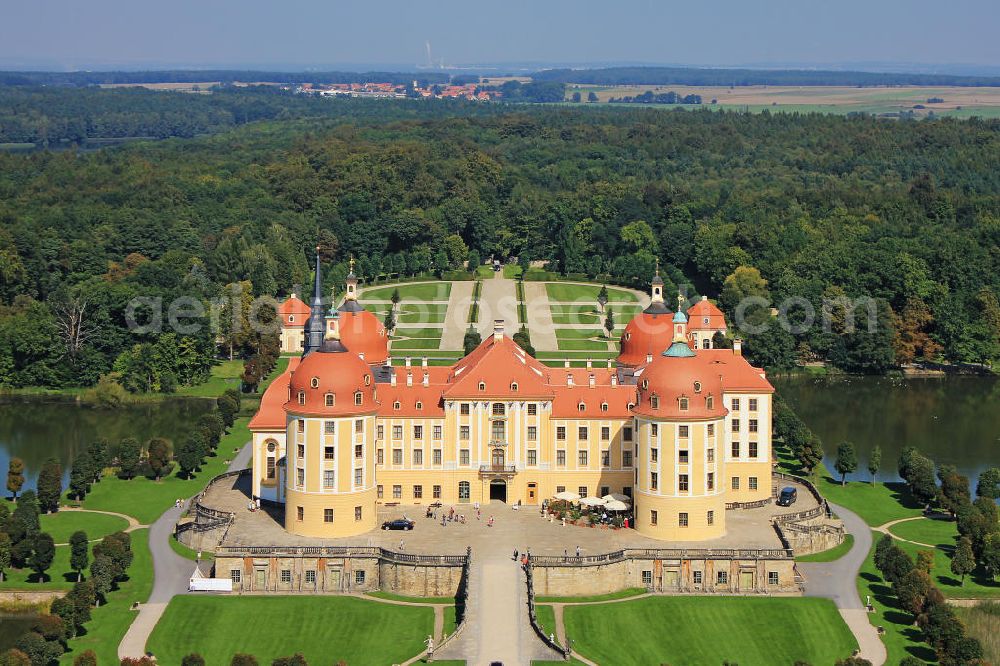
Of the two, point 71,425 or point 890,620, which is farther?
point 71,425

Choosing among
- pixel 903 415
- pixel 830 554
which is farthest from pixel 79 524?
pixel 903 415

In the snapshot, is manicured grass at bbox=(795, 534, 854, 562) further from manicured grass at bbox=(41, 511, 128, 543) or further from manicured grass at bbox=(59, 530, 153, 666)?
manicured grass at bbox=(41, 511, 128, 543)

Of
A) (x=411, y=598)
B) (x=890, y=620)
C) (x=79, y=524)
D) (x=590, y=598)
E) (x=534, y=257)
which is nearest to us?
(x=890, y=620)

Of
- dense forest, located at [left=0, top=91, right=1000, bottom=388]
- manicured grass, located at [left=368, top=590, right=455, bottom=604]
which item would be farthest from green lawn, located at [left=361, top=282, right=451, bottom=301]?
manicured grass, located at [left=368, top=590, right=455, bottom=604]

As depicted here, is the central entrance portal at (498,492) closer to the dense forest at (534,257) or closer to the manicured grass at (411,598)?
the manicured grass at (411,598)

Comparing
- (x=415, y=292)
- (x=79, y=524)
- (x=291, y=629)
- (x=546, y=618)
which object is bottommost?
(x=291, y=629)

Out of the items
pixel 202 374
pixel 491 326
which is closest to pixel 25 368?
pixel 202 374

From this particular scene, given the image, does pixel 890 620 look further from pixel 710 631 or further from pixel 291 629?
pixel 291 629

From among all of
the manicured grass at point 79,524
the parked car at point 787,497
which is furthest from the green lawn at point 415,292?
the parked car at point 787,497
